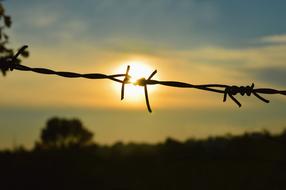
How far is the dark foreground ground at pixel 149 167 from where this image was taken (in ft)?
49.6

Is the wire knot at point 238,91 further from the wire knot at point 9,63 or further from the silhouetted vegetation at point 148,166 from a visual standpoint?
the silhouetted vegetation at point 148,166

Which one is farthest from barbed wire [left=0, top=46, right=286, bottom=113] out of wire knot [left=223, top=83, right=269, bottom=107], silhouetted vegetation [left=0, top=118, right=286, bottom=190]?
silhouetted vegetation [left=0, top=118, right=286, bottom=190]

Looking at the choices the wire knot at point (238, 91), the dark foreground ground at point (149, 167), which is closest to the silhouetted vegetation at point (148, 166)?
the dark foreground ground at point (149, 167)

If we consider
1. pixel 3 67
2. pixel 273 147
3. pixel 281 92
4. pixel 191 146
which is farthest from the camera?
pixel 191 146

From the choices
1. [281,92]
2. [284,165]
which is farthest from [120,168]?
[281,92]

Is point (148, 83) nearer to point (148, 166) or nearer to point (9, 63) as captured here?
point (9, 63)

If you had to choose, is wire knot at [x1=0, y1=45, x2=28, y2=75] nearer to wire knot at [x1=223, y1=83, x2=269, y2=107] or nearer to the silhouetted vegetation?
Result: wire knot at [x1=223, y1=83, x2=269, y2=107]

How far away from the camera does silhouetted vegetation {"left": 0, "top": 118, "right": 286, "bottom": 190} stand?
1514 cm

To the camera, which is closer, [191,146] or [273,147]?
[273,147]

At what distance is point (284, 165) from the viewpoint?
53.4 feet

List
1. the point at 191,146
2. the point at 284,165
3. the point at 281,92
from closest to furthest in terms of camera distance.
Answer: the point at 281,92 < the point at 284,165 < the point at 191,146

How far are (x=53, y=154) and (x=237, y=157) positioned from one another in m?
5.08

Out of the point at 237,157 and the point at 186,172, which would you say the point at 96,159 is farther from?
the point at 237,157

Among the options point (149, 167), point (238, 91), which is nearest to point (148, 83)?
point (238, 91)
